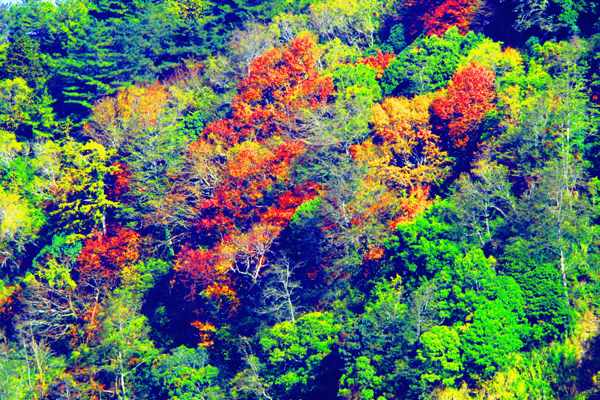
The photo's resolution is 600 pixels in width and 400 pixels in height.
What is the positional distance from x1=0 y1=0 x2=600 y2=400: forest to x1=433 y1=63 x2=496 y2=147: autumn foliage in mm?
140

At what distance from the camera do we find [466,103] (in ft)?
147

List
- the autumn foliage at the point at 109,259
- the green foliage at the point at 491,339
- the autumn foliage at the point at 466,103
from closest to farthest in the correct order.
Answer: the green foliage at the point at 491,339
the autumn foliage at the point at 466,103
the autumn foliage at the point at 109,259

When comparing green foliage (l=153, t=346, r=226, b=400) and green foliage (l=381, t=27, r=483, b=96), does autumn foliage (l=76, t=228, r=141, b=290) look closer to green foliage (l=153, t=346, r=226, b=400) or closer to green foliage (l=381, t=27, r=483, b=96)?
green foliage (l=153, t=346, r=226, b=400)

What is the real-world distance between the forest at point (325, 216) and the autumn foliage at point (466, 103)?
0.14 m

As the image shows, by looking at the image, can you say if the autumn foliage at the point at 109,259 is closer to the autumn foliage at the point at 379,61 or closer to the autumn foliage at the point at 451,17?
the autumn foliage at the point at 379,61

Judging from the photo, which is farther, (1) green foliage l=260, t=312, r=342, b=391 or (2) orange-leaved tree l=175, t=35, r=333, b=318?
(2) orange-leaved tree l=175, t=35, r=333, b=318

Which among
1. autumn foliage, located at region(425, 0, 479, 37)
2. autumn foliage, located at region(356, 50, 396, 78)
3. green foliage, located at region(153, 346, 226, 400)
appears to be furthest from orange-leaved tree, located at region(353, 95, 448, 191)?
green foliage, located at region(153, 346, 226, 400)

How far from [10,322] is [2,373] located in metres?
7.39

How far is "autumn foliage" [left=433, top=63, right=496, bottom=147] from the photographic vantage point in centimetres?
4444

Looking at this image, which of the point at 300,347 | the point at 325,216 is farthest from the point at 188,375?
the point at 325,216

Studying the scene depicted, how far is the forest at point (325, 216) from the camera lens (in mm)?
34625

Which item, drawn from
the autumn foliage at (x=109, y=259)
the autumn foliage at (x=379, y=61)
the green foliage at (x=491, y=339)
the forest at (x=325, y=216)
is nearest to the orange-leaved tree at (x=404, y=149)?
the forest at (x=325, y=216)

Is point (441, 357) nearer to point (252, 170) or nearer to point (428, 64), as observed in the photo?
point (252, 170)

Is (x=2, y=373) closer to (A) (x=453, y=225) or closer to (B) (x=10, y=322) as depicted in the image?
(B) (x=10, y=322)
